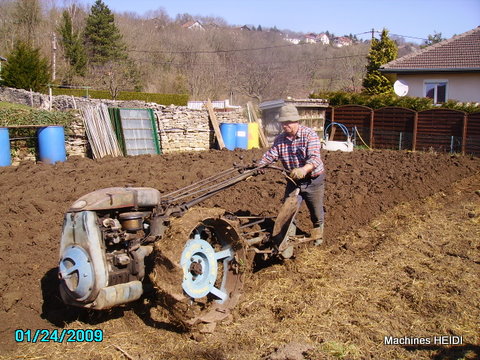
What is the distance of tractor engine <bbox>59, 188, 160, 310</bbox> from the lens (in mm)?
3916

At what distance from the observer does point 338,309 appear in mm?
4871

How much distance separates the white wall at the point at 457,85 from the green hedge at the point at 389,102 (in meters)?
2.34

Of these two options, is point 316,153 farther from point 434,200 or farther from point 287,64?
point 287,64

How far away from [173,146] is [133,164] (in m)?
5.93

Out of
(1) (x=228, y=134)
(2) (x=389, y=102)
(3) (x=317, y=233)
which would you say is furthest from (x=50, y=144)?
(2) (x=389, y=102)

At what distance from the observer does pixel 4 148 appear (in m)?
12.4

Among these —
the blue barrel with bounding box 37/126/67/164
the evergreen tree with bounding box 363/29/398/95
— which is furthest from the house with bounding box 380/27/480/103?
the blue barrel with bounding box 37/126/67/164

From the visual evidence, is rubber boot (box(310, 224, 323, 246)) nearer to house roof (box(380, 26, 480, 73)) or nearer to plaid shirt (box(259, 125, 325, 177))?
plaid shirt (box(259, 125, 325, 177))

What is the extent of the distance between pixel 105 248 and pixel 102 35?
45.1m

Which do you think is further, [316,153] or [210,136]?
[210,136]

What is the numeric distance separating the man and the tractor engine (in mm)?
1905

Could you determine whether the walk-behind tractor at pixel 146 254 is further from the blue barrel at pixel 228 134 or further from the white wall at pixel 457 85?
the white wall at pixel 457 85

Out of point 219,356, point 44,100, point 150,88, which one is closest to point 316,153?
point 219,356
